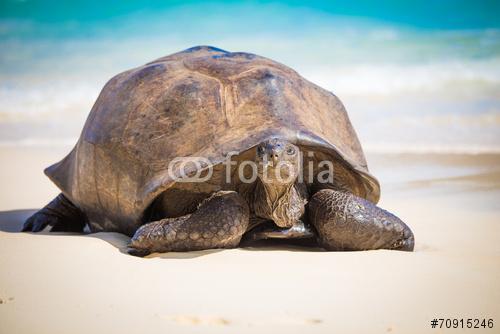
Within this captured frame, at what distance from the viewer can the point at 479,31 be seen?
1080 inches

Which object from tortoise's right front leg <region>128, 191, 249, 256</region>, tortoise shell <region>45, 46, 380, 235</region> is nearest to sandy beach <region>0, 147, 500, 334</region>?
tortoise's right front leg <region>128, 191, 249, 256</region>

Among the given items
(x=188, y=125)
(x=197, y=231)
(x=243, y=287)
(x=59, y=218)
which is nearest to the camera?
(x=243, y=287)

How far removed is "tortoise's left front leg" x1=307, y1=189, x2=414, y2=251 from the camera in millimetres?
3830

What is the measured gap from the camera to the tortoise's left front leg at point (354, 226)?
151 inches

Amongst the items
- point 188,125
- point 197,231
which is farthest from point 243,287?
point 188,125

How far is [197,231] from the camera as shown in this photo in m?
3.74

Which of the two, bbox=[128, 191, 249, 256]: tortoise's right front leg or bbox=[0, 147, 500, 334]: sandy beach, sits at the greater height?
bbox=[128, 191, 249, 256]: tortoise's right front leg

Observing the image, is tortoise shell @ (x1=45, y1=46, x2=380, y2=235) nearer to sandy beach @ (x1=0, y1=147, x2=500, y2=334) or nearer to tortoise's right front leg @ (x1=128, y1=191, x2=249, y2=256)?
tortoise's right front leg @ (x1=128, y1=191, x2=249, y2=256)

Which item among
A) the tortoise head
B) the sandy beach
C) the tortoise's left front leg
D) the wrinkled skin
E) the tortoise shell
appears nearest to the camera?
the sandy beach

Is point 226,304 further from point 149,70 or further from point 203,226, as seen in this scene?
point 149,70

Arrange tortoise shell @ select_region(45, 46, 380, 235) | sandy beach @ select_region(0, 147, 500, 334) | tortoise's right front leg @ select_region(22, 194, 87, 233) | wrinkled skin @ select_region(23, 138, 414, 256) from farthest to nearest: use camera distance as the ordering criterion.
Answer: tortoise's right front leg @ select_region(22, 194, 87, 233) → tortoise shell @ select_region(45, 46, 380, 235) → wrinkled skin @ select_region(23, 138, 414, 256) → sandy beach @ select_region(0, 147, 500, 334)

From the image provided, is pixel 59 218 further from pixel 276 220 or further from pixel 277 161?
pixel 277 161

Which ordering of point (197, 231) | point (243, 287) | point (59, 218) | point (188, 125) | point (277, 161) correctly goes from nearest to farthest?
point (243, 287) → point (277, 161) → point (197, 231) → point (188, 125) → point (59, 218)

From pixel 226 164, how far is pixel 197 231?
19.4 inches
